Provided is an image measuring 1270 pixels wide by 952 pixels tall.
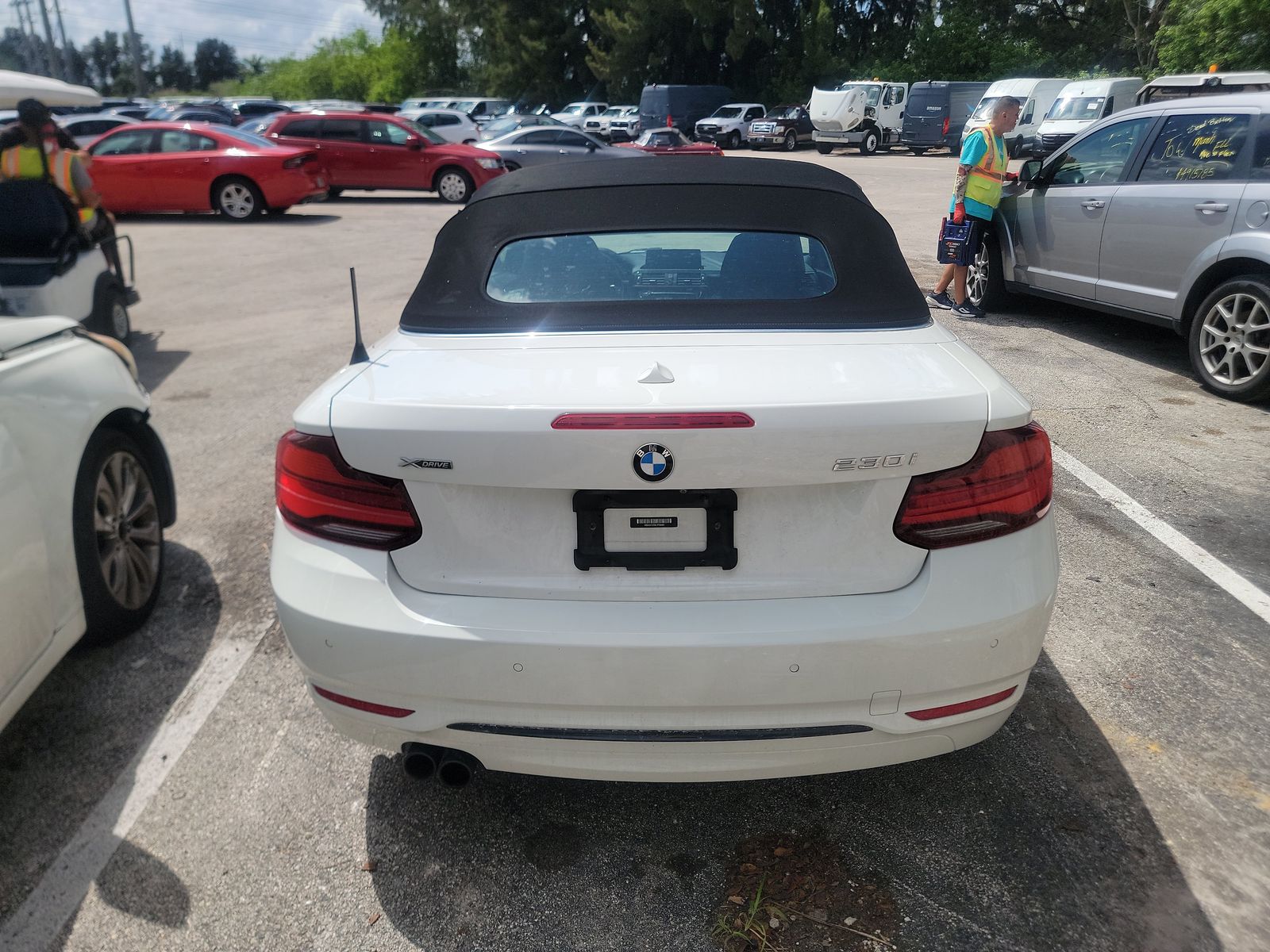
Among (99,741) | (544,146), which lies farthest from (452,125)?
(99,741)

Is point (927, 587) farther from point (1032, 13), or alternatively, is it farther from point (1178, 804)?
point (1032, 13)

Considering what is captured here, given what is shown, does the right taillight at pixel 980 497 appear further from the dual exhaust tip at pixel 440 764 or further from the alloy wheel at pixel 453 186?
the alloy wheel at pixel 453 186

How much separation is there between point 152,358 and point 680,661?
24.4 ft

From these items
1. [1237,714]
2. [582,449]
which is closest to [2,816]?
[582,449]

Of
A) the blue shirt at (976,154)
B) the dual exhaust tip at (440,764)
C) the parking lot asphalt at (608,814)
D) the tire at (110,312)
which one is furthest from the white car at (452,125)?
the dual exhaust tip at (440,764)

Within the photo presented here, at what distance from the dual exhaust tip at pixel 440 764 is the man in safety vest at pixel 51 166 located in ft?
21.5

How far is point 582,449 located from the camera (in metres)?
2.00

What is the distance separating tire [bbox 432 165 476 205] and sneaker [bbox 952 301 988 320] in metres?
13.0

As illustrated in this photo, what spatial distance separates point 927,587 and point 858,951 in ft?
2.75

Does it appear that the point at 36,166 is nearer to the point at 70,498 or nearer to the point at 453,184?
the point at 70,498

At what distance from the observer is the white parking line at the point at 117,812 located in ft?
7.62

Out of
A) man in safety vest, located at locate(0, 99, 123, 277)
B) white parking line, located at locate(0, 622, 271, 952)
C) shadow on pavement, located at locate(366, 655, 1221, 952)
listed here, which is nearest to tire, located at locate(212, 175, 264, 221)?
man in safety vest, located at locate(0, 99, 123, 277)

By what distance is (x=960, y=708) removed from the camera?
87.4 inches

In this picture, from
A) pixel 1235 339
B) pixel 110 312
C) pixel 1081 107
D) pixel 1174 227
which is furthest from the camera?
pixel 1081 107
